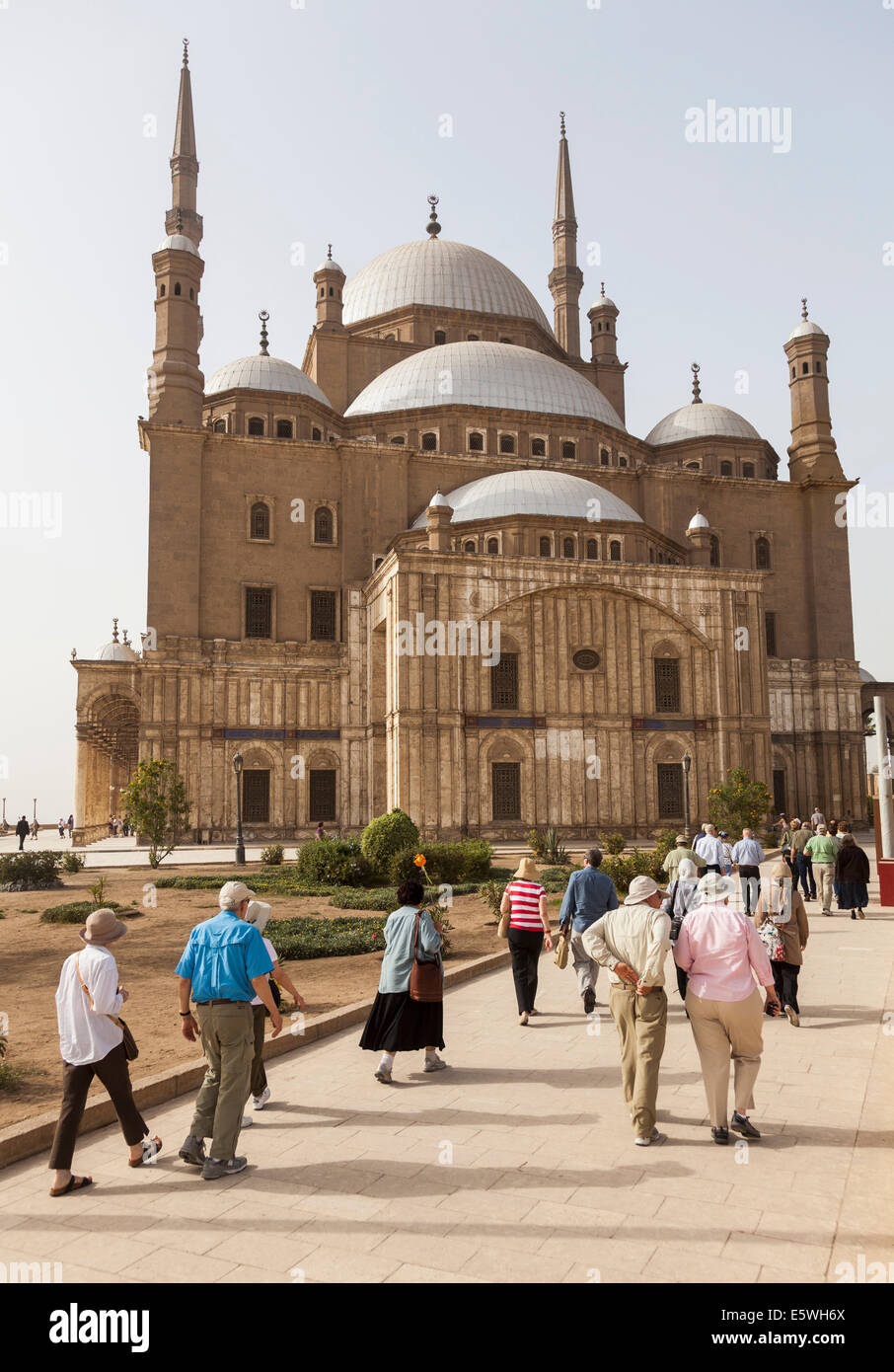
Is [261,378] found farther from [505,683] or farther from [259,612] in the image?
[505,683]

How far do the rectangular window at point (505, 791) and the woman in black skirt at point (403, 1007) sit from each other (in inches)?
1011

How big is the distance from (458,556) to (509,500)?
4.95 m

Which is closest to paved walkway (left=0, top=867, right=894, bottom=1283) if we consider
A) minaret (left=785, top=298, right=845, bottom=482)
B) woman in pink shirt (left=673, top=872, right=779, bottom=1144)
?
woman in pink shirt (left=673, top=872, right=779, bottom=1144)

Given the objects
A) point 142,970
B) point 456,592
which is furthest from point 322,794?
point 142,970

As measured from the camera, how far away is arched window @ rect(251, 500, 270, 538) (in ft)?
126

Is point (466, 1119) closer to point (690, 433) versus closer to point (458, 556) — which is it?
point (458, 556)

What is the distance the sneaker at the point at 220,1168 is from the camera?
523 cm

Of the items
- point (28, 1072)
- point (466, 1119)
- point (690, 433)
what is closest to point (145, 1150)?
point (466, 1119)

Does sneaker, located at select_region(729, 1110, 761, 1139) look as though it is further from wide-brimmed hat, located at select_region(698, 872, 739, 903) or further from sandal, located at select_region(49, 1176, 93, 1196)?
sandal, located at select_region(49, 1176, 93, 1196)

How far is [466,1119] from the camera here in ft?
20.3

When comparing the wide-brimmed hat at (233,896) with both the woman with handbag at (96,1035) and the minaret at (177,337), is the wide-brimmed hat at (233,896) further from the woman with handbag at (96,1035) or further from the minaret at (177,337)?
the minaret at (177,337)

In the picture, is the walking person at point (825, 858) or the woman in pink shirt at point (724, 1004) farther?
the walking person at point (825, 858)

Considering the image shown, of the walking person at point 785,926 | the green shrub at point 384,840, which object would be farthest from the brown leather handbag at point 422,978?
the green shrub at point 384,840

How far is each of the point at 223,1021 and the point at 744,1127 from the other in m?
3.15
